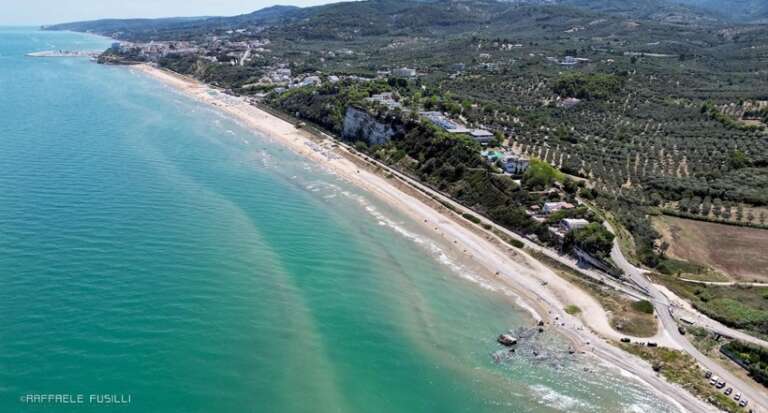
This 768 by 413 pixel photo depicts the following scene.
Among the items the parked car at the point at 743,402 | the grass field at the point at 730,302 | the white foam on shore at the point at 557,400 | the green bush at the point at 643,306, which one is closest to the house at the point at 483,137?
the grass field at the point at 730,302

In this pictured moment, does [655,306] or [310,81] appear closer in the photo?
[655,306]

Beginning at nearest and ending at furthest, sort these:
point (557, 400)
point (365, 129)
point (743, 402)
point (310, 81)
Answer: point (743, 402) < point (557, 400) < point (365, 129) < point (310, 81)

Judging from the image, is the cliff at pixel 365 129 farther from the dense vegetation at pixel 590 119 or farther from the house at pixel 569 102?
the house at pixel 569 102

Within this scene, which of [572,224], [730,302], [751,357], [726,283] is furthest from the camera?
[572,224]

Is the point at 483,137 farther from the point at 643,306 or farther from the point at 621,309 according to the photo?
the point at 643,306

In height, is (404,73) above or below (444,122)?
above

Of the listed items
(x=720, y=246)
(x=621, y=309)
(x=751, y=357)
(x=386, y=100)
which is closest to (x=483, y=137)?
(x=386, y=100)

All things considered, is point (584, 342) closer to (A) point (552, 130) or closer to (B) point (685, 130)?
(A) point (552, 130)
